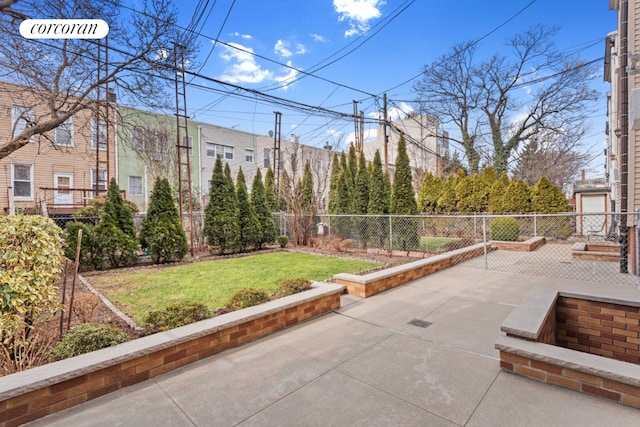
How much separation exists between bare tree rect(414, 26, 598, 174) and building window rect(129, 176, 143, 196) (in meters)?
16.7

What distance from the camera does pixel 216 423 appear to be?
1760 mm

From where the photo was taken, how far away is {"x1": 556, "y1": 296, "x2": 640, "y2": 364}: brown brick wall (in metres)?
2.79

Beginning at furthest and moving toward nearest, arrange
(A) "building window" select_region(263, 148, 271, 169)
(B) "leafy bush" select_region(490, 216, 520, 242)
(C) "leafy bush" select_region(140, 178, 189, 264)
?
1. (A) "building window" select_region(263, 148, 271, 169)
2. (B) "leafy bush" select_region(490, 216, 520, 242)
3. (C) "leafy bush" select_region(140, 178, 189, 264)

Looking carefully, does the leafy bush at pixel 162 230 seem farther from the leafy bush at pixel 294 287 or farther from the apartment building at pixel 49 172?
the leafy bush at pixel 294 287

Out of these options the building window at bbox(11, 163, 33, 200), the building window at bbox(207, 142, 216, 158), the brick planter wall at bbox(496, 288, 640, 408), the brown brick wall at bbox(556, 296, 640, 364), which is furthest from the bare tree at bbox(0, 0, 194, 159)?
the building window at bbox(207, 142, 216, 158)

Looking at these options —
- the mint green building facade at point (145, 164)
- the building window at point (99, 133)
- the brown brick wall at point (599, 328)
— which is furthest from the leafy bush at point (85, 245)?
the brown brick wall at point (599, 328)

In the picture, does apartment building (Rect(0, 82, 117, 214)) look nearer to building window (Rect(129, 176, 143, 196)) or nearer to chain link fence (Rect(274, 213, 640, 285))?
building window (Rect(129, 176, 143, 196))

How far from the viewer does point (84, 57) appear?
6.49m

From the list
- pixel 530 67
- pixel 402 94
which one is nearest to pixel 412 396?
pixel 402 94

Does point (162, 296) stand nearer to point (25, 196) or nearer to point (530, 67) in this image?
point (25, 196)

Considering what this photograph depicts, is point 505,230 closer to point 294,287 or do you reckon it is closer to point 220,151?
point 294,287

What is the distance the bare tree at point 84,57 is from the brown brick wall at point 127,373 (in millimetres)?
6384

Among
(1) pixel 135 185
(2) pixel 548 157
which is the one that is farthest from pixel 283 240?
(2) pixel 548 157

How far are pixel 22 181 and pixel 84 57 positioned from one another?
7.77 m
